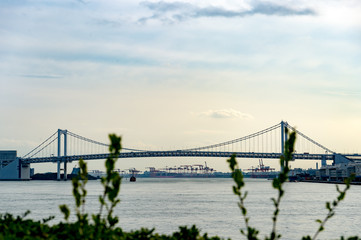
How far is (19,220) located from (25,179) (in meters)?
172

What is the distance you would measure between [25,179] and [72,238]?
17634cm

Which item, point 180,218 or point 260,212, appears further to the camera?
point 260,212

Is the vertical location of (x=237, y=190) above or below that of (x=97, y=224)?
above

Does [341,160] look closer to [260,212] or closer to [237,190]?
[260,212]

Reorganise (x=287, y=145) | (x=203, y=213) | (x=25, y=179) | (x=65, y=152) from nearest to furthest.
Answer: (x=287, y=145) < (x=203, y=213) < (x=65, y=152) < (x=25, y=179)

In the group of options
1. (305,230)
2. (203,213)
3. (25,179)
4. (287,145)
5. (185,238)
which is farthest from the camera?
(25,179)

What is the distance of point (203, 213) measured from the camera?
42.6 meters

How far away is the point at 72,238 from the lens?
10.5m

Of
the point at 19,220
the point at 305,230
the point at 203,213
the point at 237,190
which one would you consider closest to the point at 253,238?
the point at 237,190

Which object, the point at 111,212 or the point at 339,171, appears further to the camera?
the point at 339,171

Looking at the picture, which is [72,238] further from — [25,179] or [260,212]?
[25,179]

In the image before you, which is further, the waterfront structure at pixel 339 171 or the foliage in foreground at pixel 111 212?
the waterfront structure at pixel 339 171

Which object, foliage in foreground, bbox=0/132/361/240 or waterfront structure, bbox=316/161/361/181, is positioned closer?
foliage in foreground, bbox=0/132/361/240

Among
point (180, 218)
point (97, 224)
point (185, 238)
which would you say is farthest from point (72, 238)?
point (180, 218)
